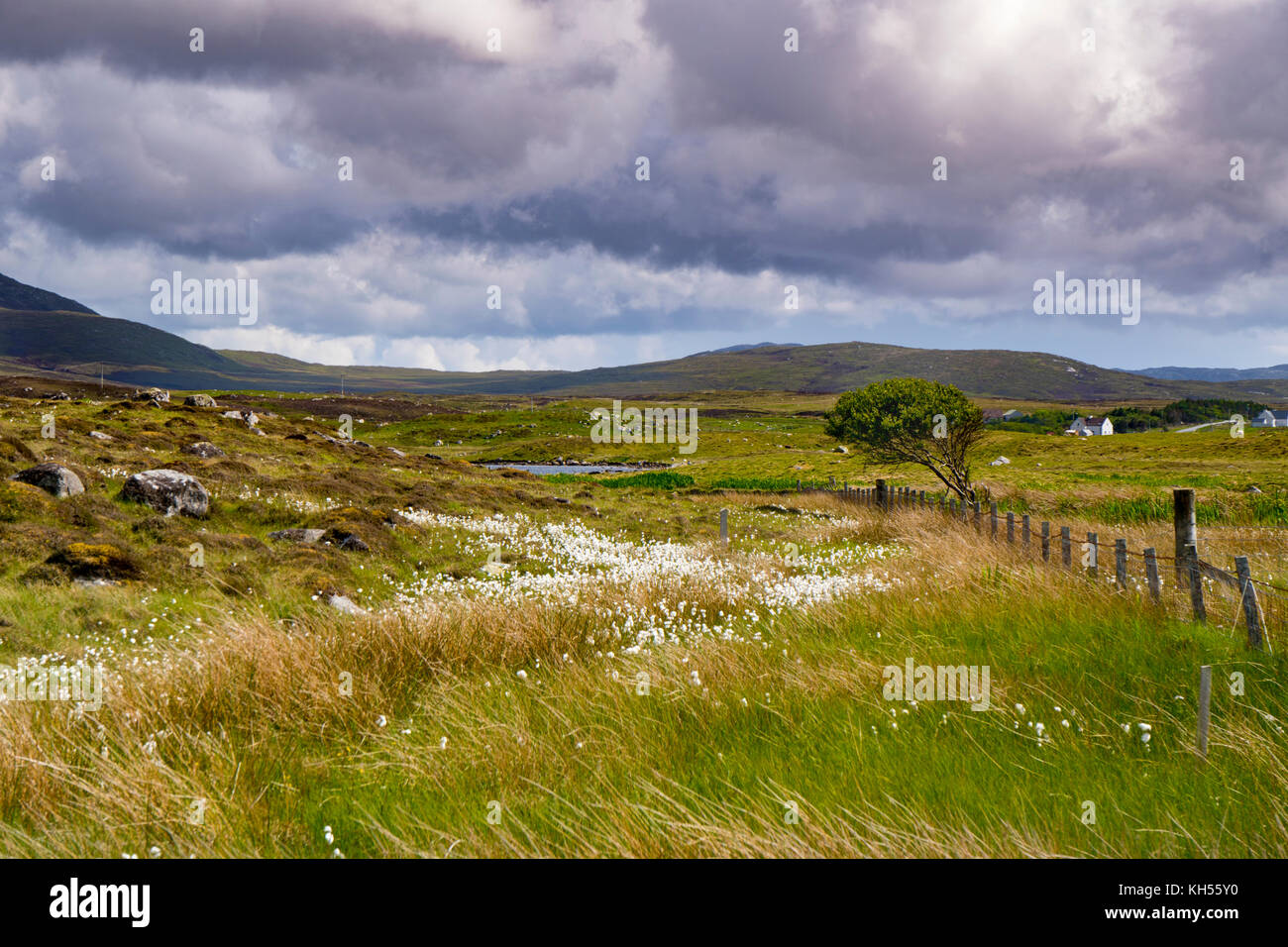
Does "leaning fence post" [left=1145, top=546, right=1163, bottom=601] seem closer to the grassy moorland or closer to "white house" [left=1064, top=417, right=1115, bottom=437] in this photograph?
the grassy moorland

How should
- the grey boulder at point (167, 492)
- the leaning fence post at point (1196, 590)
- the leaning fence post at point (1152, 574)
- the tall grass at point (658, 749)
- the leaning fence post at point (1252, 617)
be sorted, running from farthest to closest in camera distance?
the grey boulder at point (167, 492)
the leaning fence post at point (1152, 574)
the leaning fence post at point (1196, 590)
the leaning fence post at point (1252, 617)
the tall grass at point (658, 749)

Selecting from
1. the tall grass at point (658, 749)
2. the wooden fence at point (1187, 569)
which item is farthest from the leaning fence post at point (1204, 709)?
the wooden fence at point (1187, 569)

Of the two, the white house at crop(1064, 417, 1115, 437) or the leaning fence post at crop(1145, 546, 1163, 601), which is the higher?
the white house at crop(1064, 417, 1115, 437)

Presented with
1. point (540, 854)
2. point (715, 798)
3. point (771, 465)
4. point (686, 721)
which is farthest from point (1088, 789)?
point (771, 465)

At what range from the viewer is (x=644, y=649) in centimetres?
695

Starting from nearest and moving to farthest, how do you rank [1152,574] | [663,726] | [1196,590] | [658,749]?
[658,749]
[663,726]
[1196,590]
[1152,574]

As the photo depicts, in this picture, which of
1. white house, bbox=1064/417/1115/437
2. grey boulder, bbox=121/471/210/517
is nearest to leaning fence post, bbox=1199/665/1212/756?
grey boulder, bbox=121/471/210/517

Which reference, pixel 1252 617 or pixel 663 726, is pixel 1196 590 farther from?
pixel 663 726

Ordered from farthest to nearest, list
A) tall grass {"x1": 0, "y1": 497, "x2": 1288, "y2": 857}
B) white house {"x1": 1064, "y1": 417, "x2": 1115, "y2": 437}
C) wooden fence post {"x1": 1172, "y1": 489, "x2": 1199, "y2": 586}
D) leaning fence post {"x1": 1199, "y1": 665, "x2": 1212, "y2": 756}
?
white house {"x1": 1064, "y1": 417, "x2": 1115, "y2": 437} < wooden fence post {"x1": 1172, "y1": 489, "x2": 1199, "y2": 586} < leaning fence post {"x1": 1199, "y1": 665, "x2": 1212, "y2": 756} < tall grass {"x1": 0, "y1": 497, "x2": 1288, "y2": 857}

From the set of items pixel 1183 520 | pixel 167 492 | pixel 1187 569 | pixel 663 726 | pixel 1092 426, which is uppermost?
pixel 1092 426

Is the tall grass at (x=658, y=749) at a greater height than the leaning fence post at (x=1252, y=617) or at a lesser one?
lesser

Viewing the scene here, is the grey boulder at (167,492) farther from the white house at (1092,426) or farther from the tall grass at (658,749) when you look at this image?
the white house at (1092,426)

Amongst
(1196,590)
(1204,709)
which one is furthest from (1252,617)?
(1204,709)
